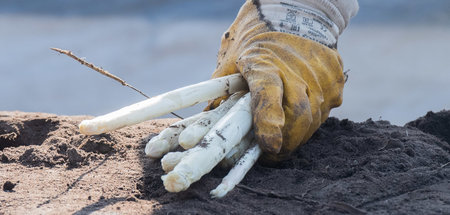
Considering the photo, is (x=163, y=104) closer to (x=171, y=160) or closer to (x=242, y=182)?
(x=171, y=160)

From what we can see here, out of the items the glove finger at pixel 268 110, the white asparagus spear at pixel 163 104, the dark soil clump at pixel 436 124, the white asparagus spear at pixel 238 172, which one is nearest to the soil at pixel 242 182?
the white asparagus spear at pixel 238 172

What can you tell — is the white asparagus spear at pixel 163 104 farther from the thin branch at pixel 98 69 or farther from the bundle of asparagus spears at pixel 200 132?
the thin branch at pixel 98 69

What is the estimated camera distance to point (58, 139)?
128 inches

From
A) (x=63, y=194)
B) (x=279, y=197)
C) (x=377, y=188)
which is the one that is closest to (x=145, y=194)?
(x=63, y=194)

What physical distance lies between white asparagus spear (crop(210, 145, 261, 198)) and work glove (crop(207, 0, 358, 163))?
0.06 meters

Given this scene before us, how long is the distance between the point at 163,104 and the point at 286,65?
2.32ft

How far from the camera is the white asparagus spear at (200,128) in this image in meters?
2.50

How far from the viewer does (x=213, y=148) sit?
2396 mm

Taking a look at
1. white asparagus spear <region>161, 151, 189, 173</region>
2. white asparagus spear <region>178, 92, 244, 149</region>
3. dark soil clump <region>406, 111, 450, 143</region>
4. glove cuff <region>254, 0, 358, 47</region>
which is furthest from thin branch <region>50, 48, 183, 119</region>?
dark soil clump <region>406, 111, 450, 143</region>

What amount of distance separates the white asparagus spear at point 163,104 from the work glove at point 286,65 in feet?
0.37

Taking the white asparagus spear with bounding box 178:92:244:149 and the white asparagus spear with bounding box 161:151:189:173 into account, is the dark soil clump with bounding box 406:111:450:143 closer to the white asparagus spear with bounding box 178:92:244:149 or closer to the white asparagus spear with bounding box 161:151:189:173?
the white asparagus spear with bounding box 178:92:244:149

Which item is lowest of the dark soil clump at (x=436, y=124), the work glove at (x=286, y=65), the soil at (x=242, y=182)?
the soil at (x=242, y=182)

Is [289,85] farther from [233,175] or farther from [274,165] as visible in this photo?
[233,175]

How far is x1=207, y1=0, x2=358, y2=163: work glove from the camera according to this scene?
2.68 metres
